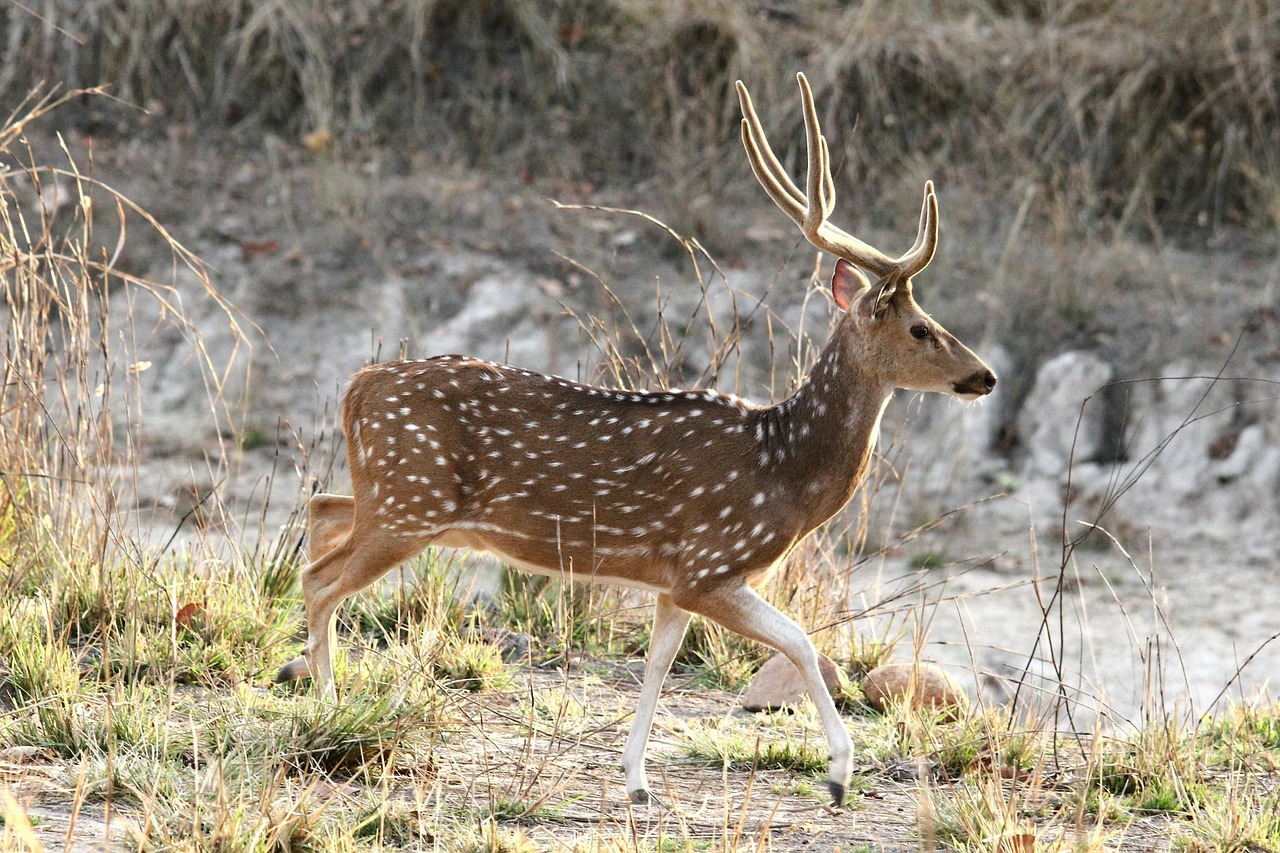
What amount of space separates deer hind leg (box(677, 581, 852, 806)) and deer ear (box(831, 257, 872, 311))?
1135 millimetres

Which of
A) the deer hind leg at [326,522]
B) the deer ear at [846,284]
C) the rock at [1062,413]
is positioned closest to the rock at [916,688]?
the deer ear at [846,284]

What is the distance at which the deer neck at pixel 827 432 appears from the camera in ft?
17.4

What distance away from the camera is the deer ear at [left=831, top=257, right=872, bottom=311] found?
5.59 metres

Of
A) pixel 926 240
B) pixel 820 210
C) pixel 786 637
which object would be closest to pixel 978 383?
pixel 926 240

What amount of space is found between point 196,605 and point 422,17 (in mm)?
8363

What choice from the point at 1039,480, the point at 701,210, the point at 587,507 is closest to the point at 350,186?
the point at 701,210

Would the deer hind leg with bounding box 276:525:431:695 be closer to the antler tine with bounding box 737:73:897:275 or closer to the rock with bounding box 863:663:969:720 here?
the antler tine with bounding box 737:73:897:275

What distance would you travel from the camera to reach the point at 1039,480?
11.0m

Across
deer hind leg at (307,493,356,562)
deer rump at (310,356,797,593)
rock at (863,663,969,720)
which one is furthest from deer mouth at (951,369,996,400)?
deer hind leg at (307,493,356,562)

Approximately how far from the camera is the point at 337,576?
5480mm

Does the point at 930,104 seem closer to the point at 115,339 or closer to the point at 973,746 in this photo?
the point at 115,339

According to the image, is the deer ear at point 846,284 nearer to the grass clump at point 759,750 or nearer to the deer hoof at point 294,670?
the grass clump at point 759,750

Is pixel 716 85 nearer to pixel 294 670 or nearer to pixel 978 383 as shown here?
pixel 978 383

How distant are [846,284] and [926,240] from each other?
0.54m
